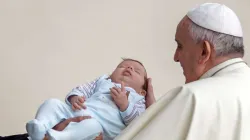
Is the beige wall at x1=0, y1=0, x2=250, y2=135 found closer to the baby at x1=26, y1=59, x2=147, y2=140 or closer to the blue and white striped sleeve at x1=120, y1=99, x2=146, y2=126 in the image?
the baby at x1=26, y1=59, x2=147, y2=140

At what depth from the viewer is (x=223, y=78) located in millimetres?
1495

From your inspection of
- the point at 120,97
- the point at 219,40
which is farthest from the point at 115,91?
the point at 219,40

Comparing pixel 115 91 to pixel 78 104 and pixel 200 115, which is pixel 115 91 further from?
pixel 200 115

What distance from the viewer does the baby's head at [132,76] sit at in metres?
1.82

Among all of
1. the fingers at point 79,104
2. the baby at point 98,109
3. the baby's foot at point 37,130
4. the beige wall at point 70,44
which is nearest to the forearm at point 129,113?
the baby at point 98,109

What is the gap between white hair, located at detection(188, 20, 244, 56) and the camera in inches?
60.1

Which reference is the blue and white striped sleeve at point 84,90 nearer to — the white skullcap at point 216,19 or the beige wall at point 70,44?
the white skullcap at point 216,19

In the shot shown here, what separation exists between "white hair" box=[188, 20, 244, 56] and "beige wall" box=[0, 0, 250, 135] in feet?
4.14

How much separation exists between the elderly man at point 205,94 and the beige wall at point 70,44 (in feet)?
3.93

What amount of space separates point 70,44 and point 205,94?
4.63ft

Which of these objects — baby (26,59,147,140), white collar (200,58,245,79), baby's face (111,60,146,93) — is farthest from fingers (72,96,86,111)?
white collar (200,58,245,79)

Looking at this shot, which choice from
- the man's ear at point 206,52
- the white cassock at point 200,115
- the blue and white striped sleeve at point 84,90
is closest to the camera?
the white cassock at point 200,115

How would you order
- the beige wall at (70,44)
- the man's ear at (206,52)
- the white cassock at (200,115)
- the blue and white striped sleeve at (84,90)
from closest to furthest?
the white cassock at (200,115) → the man's ear at (206,52) → the blue and white striped sleeve at (84,90) → the beige wall at (70,44)

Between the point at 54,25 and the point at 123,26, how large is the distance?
411 millimetres
